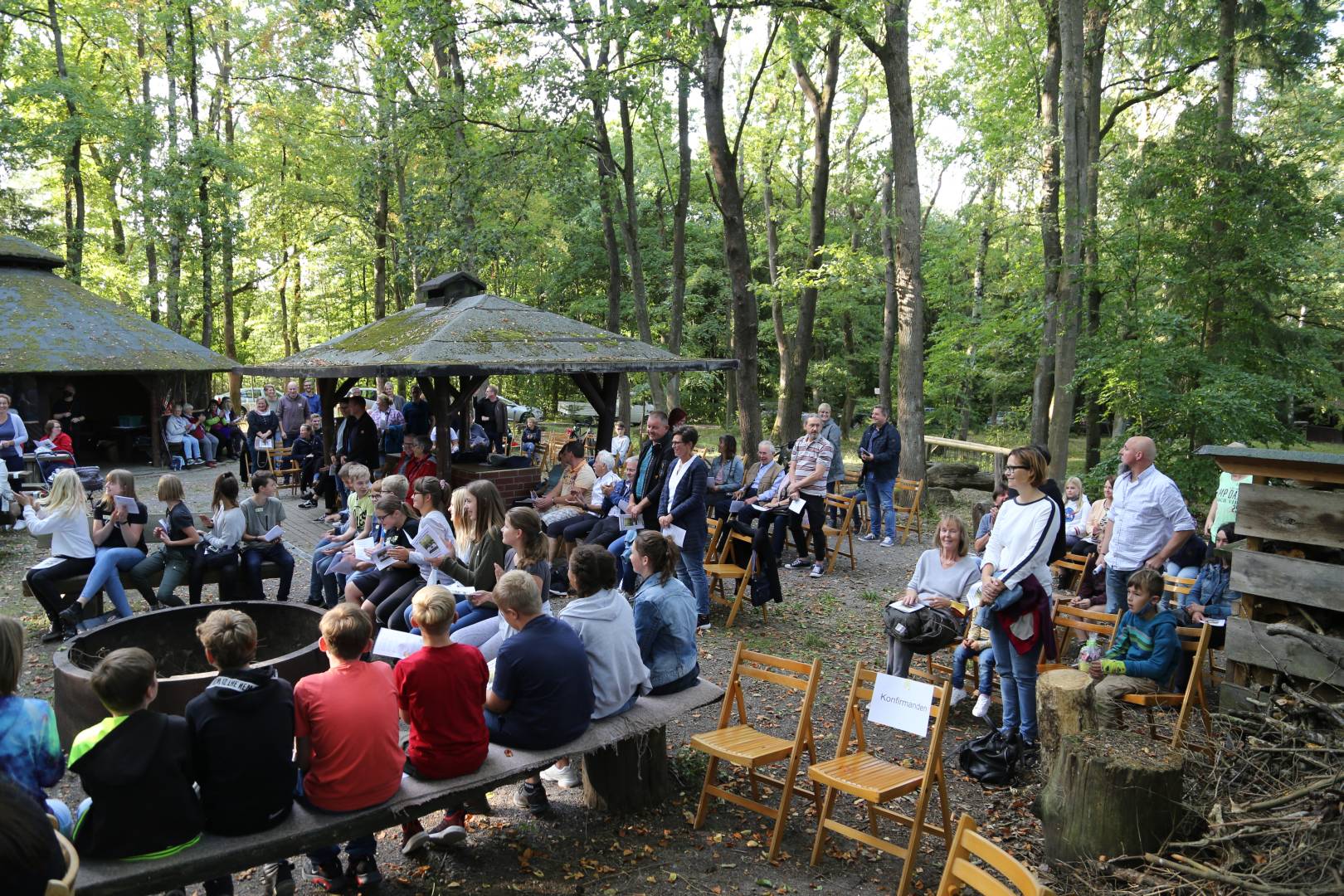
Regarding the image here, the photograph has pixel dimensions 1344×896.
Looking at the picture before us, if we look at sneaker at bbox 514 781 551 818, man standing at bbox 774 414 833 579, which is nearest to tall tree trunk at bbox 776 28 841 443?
man standing at bbox 774 414 833 579

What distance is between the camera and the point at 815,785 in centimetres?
496

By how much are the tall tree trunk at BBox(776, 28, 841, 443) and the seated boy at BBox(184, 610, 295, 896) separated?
13421 millimetres

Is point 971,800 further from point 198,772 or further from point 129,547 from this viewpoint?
point 129,547

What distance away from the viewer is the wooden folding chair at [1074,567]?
827cm

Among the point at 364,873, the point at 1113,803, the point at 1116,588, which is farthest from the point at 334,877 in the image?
the point at 1116,588

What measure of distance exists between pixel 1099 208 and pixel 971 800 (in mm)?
14633

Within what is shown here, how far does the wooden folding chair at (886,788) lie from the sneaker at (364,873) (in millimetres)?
2200

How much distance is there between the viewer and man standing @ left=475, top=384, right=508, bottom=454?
1634 centimetres

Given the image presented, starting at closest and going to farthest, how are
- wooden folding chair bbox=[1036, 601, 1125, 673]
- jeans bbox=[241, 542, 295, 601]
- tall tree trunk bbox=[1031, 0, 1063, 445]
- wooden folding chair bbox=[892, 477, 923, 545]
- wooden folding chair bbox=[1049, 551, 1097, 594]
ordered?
1. wooden folding chair bbox=[1036, 601, 1125, 673]
2. jeans bbox=[241, 542, 295, 601]
3. wooden folding chair bbox=[1049, 551, 1097, 594]
4. wooden folding chair bbox=[892, 477, 923, 545]
5. tall tree trunk bbox=[1031, 0, 1063, 445]

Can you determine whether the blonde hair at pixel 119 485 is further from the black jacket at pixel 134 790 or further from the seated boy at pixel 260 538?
the black jacket at pixel 134 790

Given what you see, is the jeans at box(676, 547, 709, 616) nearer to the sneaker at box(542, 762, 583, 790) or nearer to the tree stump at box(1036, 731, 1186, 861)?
the sneaker at box(542, 762, 583, 790)

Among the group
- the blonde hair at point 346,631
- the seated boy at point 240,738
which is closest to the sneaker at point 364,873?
the seated boy at point 240,738

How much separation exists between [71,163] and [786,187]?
838 inches

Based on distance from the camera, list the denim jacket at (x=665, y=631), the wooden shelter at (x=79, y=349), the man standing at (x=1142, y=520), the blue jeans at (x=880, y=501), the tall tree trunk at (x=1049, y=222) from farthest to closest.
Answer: the wooden shelter at (x=79, y=349)
the tall tree trunk at (x=1049, y=222)
the blue jeans at (x=880, y=501)
the man standing at (x=1142, y=520)
the denim jacket at (x=665, y=631)
